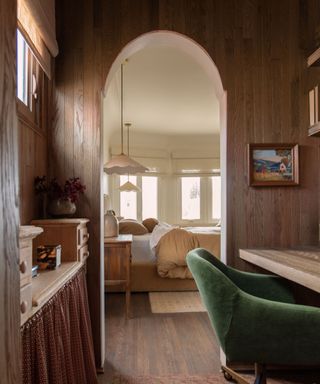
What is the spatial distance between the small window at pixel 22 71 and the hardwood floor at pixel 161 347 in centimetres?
185

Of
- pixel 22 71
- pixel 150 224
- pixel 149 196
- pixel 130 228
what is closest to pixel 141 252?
pixel 130 228

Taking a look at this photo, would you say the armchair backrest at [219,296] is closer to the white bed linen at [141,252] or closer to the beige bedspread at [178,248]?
the beige bedspread at [178,248]

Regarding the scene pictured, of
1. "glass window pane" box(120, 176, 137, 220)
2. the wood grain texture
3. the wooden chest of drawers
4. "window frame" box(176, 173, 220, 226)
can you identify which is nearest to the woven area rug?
the wooden chest of drawers

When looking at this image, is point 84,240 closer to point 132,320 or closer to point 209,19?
point 132,320

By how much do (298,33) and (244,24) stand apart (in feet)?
1.31

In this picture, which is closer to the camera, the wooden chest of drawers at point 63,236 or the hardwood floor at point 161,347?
the wooden chest of drawers at point 63,236

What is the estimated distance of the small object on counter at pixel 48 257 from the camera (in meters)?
1.73

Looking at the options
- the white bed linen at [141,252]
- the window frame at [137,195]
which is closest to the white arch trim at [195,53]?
the white bed linen at [141,252]

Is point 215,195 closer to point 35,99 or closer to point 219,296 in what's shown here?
point 35,99

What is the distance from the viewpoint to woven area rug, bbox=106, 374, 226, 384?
7.26 ft

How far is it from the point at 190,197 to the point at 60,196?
643 centimetres

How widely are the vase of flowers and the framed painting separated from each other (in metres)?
1.23

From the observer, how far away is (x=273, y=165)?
2.44 m

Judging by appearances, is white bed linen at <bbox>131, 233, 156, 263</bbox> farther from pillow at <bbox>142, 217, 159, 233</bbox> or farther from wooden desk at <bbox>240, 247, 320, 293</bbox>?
wooden desk at <bbox>240, 247, 320, 293</bbox>
